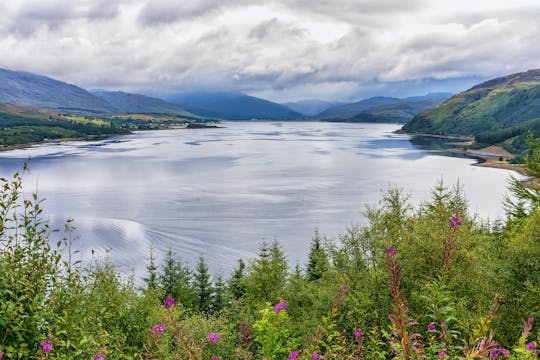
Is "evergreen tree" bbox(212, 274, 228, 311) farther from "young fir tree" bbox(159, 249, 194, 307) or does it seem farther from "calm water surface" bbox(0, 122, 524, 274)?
"calm water surface" bbox(0, 122, 524, 274)

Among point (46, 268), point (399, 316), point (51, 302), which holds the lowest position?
point (51, 302)

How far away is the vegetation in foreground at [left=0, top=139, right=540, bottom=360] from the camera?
16.3ft

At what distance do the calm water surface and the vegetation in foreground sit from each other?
584 inches

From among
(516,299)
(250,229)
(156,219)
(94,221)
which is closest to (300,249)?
(250,229)

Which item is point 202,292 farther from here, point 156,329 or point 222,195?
point 222,195

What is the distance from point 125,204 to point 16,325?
236 ft

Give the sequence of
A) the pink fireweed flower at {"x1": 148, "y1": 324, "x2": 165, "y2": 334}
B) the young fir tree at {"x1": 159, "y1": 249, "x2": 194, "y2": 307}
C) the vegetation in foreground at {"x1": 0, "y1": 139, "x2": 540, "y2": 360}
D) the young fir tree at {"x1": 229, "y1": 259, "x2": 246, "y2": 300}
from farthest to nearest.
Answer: the young fir tree at {"x1": 229, "y1": 259, "x2": 246, "y2": 300}
the young fir tree at {"x1": 159, "y1": 249, "x2": 194, "y2": 307}
the vegetation in foreground at {"x1": 0, "y1": 139, "x2": 540, "y2": 360}
the pink fireweed flower at {"x1": 148, "y1": 324, "x2": 165, "y2": 334}

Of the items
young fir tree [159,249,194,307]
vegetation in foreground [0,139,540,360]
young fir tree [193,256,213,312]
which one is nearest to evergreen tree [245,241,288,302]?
vegetation in foreground [0,139,540,360]

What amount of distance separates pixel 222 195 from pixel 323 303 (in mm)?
60987

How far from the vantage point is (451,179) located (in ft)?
312

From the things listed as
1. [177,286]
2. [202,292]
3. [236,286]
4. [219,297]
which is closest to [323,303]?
[219,297]

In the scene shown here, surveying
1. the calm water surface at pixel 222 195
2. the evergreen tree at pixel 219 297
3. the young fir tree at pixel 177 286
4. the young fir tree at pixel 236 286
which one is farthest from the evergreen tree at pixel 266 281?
the calm water surface at pixel 222 195

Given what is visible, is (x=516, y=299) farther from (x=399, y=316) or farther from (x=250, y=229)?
(x=250, y=229)

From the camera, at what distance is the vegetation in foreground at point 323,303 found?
4.97 metres
